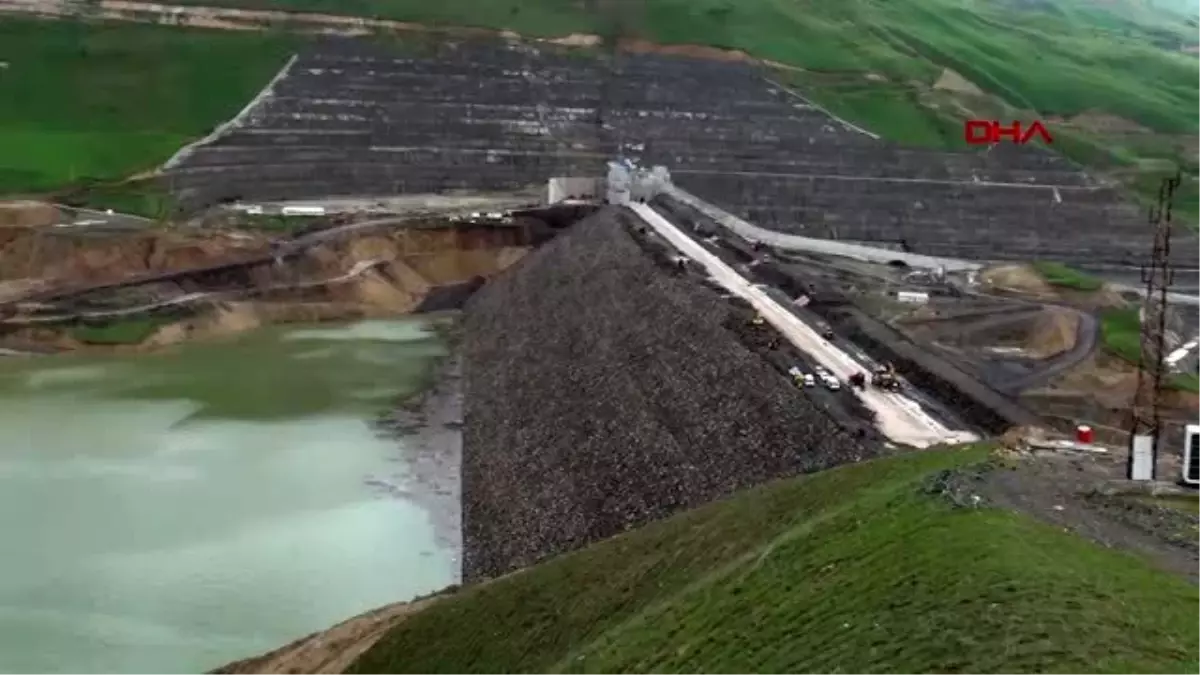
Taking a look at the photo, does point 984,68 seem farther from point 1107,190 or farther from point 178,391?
point 178,391

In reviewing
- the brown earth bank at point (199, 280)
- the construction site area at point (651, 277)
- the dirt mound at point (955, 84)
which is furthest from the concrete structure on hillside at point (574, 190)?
the dirt mound at point (955, 84)

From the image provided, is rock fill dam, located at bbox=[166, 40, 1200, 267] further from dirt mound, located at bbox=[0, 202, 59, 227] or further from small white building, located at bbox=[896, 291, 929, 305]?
small white building, located at bbox=[896, 291, 929, 305]

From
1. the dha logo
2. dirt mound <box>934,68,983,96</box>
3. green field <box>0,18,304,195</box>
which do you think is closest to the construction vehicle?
green field <box>0,18,304,195</box>

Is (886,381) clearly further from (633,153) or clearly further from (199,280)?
(633,153)

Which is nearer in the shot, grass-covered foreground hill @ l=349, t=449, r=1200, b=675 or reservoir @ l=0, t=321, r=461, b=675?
grass-covered foreground hill @ l=349, t=449, r=1200, b=675

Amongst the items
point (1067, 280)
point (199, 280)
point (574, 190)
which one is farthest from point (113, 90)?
point (1067, 280)

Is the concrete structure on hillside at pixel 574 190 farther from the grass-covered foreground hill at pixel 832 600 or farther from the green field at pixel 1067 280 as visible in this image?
the grass-covered foreground hill at pixel 832 600
